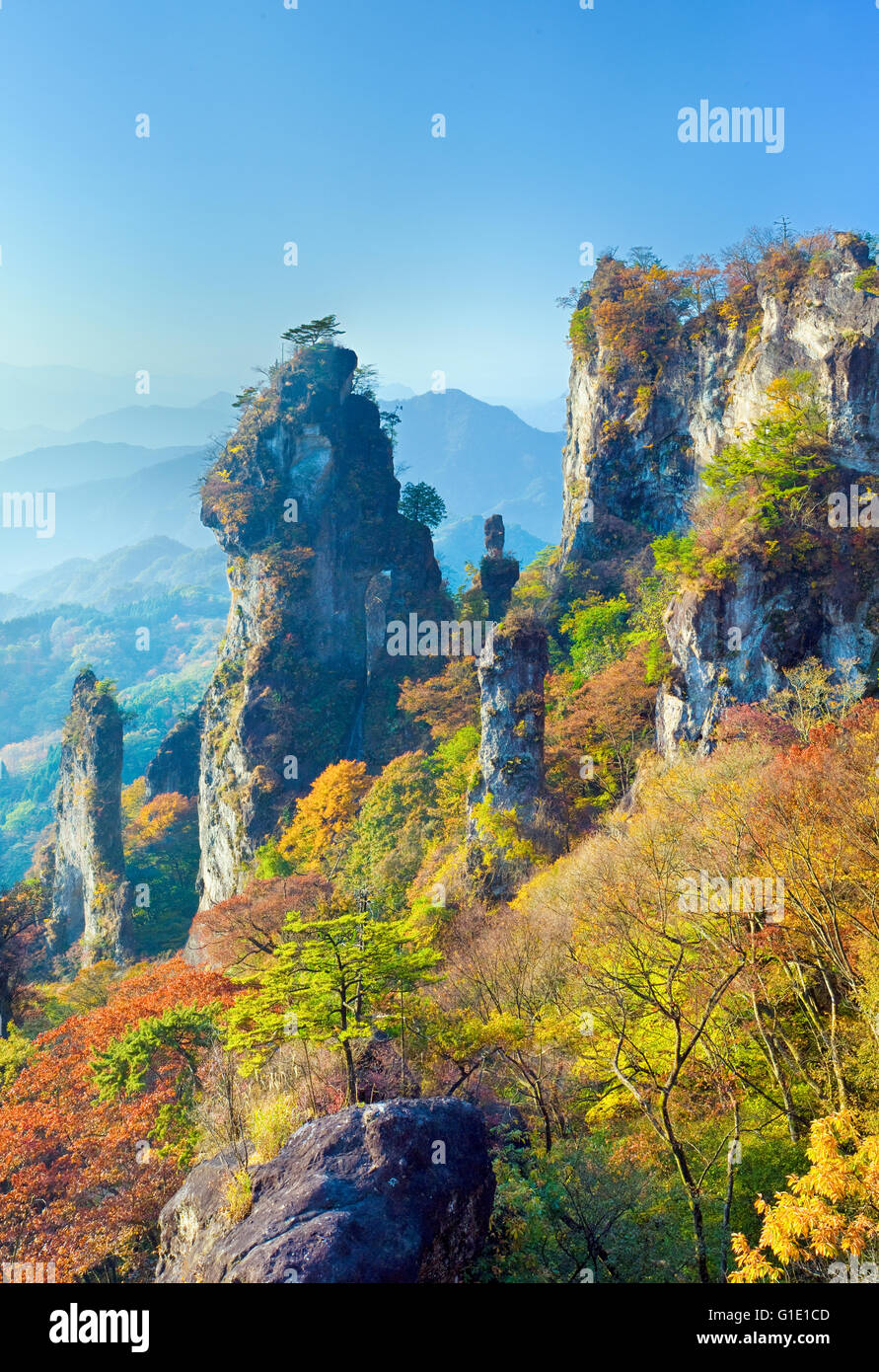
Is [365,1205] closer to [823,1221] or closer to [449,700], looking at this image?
[823,1221]

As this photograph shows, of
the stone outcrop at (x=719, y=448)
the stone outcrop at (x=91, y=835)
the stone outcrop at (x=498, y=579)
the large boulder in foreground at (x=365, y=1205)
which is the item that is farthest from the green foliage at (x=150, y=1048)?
the stone outcrop at (x=91, y=835)

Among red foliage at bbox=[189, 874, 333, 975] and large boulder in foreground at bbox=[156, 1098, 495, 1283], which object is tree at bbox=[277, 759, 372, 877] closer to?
red foliage at bbox=[189, 874, 333, 975]

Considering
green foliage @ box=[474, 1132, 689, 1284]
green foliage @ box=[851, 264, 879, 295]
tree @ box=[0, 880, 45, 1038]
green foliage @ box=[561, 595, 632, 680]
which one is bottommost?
tree @ box=[0, 880, 45, 1038]

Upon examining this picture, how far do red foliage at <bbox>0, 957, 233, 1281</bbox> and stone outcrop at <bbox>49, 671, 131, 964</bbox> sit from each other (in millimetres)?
31576

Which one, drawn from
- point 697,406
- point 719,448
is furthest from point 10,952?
point 697,406

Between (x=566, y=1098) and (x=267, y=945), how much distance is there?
511 inches

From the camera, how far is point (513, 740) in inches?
1038

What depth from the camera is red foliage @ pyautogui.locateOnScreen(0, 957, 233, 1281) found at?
1298 centimetres

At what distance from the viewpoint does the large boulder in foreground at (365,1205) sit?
786cm

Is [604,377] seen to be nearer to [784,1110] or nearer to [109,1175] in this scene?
[784,1110]

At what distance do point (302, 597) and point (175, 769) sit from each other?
24.6 meters

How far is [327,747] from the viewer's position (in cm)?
4381

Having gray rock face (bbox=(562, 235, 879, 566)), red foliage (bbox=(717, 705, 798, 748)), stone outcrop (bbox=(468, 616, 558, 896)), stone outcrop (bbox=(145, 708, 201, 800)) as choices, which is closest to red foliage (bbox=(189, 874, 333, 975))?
stone outcrop (bbox=(468, 616, 558, 896))

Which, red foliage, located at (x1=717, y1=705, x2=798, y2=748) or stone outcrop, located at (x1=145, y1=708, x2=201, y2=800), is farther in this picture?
stone outcrop, located at (x1=145, y1=708, x2=201, y2=800)
